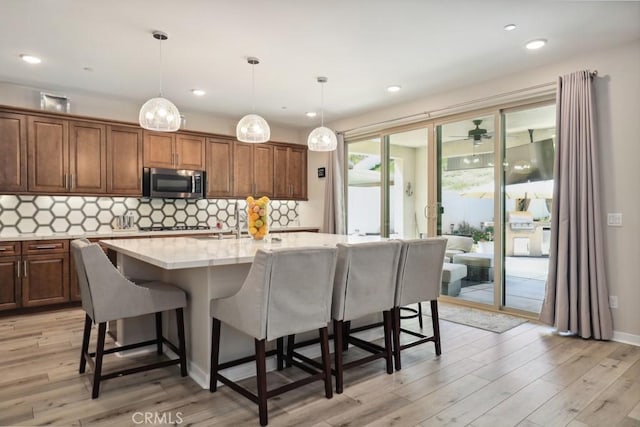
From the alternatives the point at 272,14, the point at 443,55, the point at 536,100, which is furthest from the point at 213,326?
the point at 536,100

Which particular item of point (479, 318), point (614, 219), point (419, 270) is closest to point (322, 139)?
point (419, 270)

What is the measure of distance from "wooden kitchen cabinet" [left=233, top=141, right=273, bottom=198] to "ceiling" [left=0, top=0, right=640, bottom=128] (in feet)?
4.32

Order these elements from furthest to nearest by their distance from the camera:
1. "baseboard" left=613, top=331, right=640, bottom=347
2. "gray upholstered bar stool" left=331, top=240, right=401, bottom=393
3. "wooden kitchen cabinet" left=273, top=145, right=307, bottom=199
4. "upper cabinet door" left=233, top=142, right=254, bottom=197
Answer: "wooden kitchen cabinet" left=273, top=145, right=307, bottom=199, "upper cabinet door" left=233, top=142, right=254, bottom=197, "baseboard" left=613, top=331, right=640, bottom=347, "gray upholstered bar stool" left=331, top=240, right=401, bottom=393

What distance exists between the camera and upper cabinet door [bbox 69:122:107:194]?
4733 mm

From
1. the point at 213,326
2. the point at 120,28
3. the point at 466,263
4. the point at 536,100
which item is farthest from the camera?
the point at 466,263

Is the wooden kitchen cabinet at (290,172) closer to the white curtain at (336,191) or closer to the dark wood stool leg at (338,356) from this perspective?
the white curtain at (336,191)

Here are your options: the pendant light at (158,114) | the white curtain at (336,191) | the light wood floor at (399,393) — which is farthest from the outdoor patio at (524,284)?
the pendant light at (158,114)

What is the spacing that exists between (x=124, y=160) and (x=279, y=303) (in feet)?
12.7

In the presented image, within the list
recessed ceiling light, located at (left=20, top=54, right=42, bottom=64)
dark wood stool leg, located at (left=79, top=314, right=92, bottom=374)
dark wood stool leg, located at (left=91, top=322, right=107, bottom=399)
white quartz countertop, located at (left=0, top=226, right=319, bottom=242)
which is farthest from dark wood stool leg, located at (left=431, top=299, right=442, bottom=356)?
recessed ceiling light, located at (left=20, top=54, right=42, bottom=64)

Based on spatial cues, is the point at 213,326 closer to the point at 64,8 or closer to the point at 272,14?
the point at 272,14

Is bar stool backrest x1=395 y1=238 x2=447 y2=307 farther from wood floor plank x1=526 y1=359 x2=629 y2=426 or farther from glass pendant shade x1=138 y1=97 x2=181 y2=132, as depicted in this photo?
glass pendant shade x1=138 y1=97 x2=181 y2=132

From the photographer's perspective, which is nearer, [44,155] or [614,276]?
[614,276]

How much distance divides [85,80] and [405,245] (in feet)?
13.1

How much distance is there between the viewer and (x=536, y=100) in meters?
4.11
